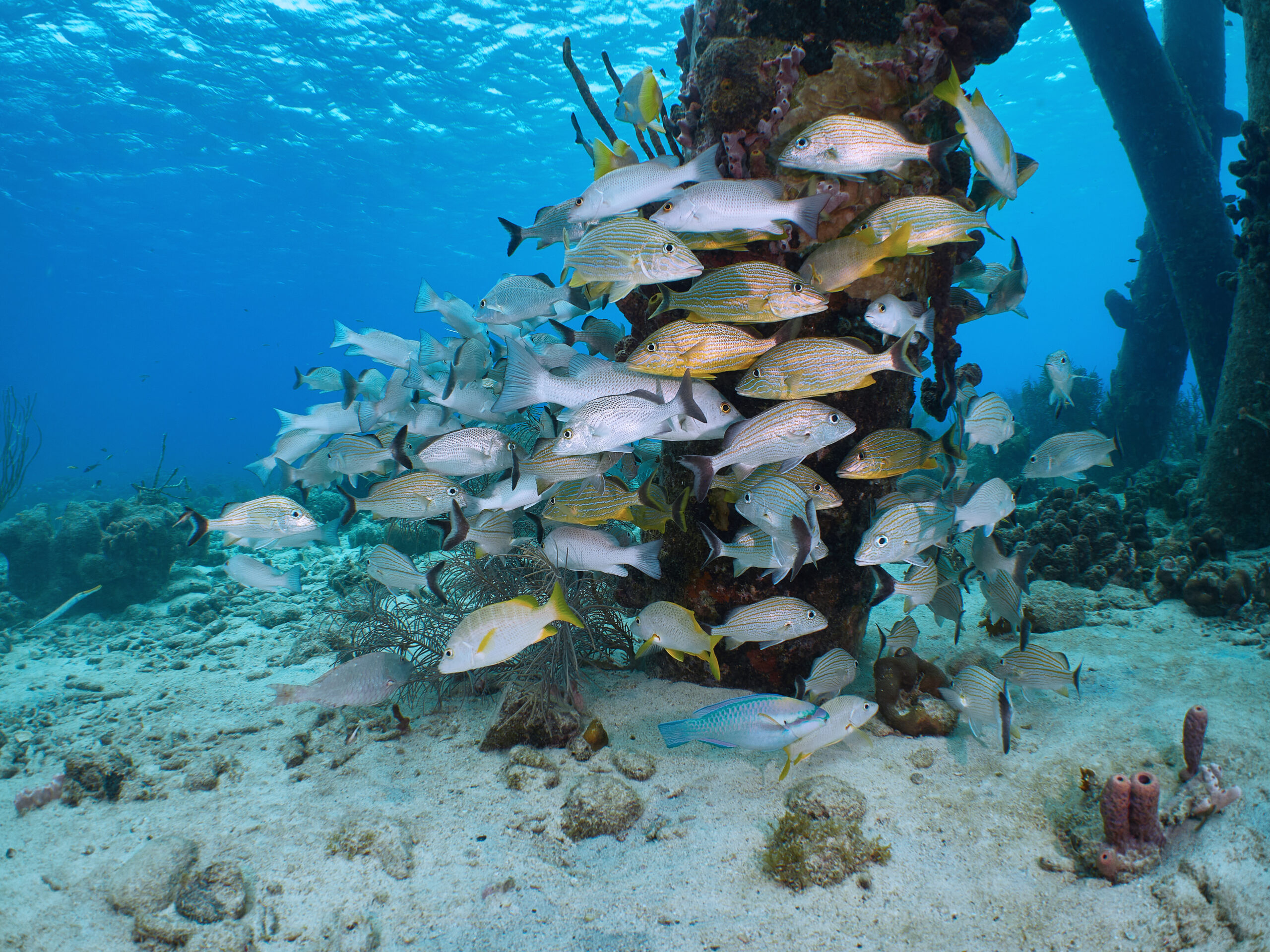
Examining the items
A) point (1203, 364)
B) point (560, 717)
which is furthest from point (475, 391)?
point (1203, 364)

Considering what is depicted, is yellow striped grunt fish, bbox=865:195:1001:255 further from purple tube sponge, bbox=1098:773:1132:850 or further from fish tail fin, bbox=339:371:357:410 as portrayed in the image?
fish tail fin, bbox=339:371:357:410

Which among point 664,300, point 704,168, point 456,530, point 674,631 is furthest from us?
point 674,631

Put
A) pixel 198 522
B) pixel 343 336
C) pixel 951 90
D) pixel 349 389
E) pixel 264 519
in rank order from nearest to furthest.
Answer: pixel 951 90 → pixel 198 522 → pixel 264 519 → pixel 349 389 → pixel 343 336

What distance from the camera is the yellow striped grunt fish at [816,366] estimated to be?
8.92 ft

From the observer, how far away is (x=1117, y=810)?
8.05 feet

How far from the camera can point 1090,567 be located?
597 centimetres

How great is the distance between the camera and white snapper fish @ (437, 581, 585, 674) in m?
2.65

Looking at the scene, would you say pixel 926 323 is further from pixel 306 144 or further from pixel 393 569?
pixel 306 144

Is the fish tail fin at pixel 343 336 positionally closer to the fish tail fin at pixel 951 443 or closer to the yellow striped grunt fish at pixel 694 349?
the yellow striped grunt fish at pixel 694 349

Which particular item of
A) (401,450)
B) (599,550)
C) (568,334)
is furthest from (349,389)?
(599,550)

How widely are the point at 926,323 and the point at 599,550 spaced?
219cm

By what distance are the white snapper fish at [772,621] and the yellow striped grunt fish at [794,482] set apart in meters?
0.59

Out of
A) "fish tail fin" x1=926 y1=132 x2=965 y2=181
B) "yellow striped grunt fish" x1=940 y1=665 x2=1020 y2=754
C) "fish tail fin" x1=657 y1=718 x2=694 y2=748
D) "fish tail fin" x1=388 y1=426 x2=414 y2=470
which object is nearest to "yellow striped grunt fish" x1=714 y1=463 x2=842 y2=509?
"fish tail fin" x1=657 y1=718 x2=694 y2=748

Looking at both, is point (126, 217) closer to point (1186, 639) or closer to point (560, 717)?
point (560, 717)
